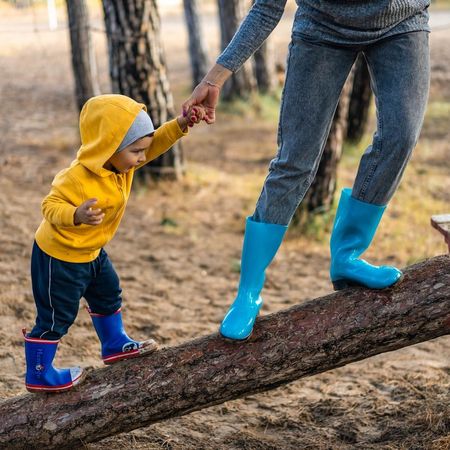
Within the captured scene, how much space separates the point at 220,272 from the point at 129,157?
10.6 feet

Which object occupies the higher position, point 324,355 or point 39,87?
point 324,355

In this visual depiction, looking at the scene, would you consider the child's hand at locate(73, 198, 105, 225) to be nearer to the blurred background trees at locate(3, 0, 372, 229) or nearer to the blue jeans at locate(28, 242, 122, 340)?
the blue jeans at locate(28, 242, 122, 340)

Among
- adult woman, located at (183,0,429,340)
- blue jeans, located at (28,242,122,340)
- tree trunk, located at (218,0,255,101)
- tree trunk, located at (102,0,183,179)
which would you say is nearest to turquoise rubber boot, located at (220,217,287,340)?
adult woman, located at (183,0,429,340)

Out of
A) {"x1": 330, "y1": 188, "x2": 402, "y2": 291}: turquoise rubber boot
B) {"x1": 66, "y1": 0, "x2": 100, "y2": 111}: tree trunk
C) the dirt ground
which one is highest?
{"x1": 330, "y1": 188, "x2": 402, "y2": 291}: turquoise rubber boot

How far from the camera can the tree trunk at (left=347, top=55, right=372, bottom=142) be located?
28.9 ft

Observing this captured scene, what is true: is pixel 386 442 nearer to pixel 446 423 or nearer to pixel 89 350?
pixel 446 423

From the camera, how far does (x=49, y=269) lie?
2.95 m

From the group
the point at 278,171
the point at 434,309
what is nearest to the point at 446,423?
the point at 434,309

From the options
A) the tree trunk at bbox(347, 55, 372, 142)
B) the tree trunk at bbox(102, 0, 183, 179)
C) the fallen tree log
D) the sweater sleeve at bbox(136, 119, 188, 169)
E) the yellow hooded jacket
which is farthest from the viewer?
the tree trunk at bbox(347, 55, 372, 142)

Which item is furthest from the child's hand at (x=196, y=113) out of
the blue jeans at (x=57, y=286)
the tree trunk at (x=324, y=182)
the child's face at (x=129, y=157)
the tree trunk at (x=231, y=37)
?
the tree trunk at (x=231, y=37)

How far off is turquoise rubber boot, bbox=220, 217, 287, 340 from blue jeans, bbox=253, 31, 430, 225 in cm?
6

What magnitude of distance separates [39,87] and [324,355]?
35.3ft

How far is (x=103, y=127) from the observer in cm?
285

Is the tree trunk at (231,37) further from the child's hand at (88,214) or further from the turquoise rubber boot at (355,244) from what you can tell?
the child's hand at (88,214)
